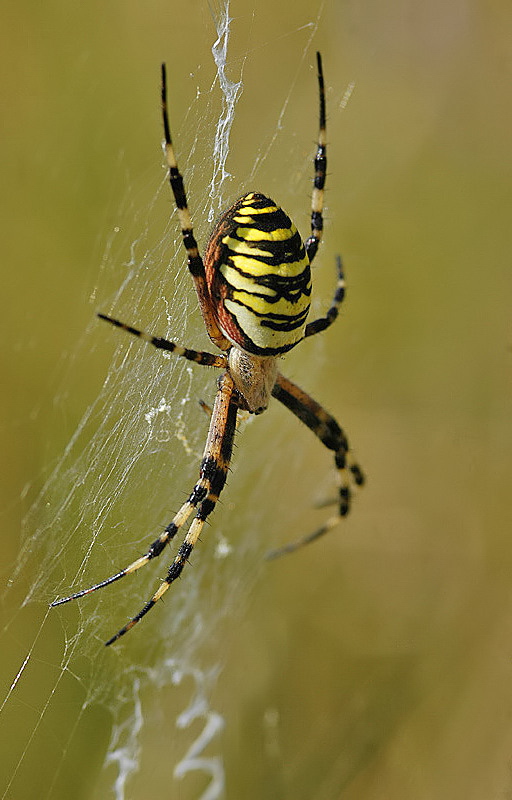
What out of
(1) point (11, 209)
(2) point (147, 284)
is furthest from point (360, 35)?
(2) point (147, 284)

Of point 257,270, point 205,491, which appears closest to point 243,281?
point 257,270

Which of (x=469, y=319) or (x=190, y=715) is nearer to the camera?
(x=190, y=715)

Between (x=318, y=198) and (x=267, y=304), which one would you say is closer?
(x=267, y=304)

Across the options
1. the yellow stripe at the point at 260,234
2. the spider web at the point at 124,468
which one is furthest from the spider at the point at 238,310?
the spider web at the point at 124,468

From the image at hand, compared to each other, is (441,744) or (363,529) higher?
(363,529)

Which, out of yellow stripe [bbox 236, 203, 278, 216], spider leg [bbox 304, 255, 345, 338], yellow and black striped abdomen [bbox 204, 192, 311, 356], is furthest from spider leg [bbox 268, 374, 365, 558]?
yellow stripe [bbox 236, 203, 278, 216]

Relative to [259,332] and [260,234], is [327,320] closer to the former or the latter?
[259,332]

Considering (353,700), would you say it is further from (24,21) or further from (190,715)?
(24,21)

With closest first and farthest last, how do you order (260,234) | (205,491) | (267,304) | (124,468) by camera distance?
1. (260,234)
2. (267,304)
3. (124,468)
4. (205,491)
